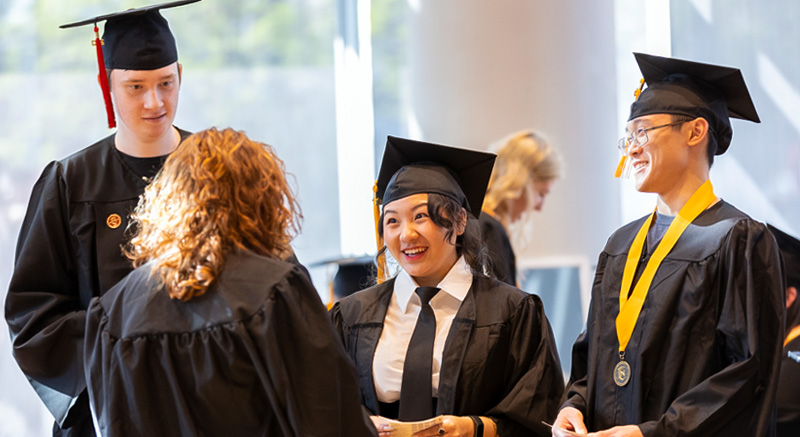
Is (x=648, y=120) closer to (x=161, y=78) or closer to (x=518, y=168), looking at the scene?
(x=161, y=78)

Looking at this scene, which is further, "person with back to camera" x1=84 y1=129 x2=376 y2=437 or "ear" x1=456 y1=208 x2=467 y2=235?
"ear" x1=456 y1=208 x2=467 y2=235

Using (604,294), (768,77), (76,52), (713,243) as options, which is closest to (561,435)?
(604,294)

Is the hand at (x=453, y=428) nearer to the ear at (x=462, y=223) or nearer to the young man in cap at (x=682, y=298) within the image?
the young man in cap at (x=682, y=298)

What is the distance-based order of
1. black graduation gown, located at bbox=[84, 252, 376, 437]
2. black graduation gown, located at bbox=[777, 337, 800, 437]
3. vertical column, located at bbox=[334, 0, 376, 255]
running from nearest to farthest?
black graduation gown, located at bbox=[84, 252, 376, 437] → black graduation gown, located at bbox=[777, 337, 800, 437] → vertical column, located at bbox=[334, 0, 376, 255]

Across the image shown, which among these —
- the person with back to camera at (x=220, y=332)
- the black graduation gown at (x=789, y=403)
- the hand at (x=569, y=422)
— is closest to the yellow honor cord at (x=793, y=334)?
the black graduation gown at (x=789, y=403)

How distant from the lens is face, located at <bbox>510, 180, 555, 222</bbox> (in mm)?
5734

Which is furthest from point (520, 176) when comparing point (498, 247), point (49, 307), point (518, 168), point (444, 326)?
point (49, 307)

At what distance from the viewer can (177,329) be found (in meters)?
2.24

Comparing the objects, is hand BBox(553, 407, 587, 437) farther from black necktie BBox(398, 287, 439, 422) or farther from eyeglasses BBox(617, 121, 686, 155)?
eyeglasses BBox(617, 121, 686, 155)

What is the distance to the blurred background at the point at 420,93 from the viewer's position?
5.71 metres

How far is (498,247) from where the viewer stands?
455cm

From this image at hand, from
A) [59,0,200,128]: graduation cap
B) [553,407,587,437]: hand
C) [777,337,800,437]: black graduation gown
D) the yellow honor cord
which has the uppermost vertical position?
[59,0,200,128]: graduation cap

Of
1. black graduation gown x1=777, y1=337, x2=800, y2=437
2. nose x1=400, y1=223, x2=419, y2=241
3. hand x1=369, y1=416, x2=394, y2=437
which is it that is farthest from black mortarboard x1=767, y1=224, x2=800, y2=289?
hand x1=369, y1=416, x2=394, y2=437

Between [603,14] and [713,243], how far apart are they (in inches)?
154
